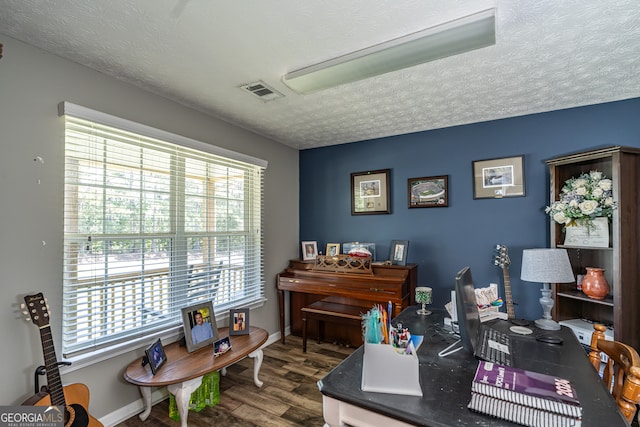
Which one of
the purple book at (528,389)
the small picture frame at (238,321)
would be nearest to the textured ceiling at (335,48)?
the purple book at (528,389)

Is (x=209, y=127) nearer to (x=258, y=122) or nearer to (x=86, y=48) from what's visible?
(x=258, y=122)

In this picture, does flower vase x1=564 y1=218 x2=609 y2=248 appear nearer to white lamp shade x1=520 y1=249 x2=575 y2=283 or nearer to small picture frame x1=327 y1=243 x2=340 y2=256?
white lamp shade x1=520 y1=249 x2=575 y2=283

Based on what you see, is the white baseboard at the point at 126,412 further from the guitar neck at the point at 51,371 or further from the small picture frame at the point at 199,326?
the guitar neck at the point at 51,371

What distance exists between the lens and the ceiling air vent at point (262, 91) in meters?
2.24

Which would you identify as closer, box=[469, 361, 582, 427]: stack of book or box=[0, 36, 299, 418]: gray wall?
box=[469, 361, 582, 427]: stack of book

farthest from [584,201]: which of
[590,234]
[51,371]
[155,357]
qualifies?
[51,371]

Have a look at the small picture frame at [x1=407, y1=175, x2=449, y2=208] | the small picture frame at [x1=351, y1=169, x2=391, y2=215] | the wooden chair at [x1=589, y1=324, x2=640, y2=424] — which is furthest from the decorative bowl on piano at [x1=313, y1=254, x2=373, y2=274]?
the wooden chair at [x1=589, y1=324, x2=640, y2=424]

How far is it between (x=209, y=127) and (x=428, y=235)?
2.58 metres

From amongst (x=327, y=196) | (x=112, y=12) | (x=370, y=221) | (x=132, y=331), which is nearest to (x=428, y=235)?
(x=370, y=221)

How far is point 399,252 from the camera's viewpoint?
334cm

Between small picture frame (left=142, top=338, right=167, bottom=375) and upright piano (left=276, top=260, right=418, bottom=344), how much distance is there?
157cm

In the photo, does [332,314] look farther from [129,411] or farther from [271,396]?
[129,411]

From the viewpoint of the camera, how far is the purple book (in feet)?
2.94

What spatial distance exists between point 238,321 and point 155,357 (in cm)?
77
